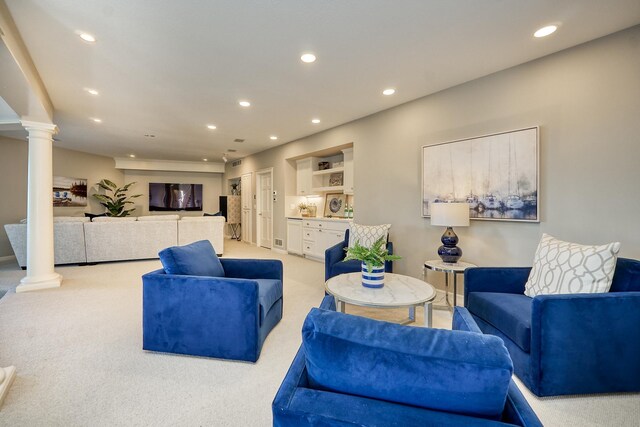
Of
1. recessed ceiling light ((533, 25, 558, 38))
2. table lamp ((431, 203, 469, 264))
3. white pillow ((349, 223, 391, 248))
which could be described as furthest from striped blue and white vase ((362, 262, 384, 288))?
recessed ceiling light ((533, 25, 558, 38))

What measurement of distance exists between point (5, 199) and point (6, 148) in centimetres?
103

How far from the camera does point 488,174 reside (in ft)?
10.2

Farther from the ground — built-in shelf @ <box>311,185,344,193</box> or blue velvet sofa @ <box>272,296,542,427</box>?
built-in shelf @ <box>311,185,344,193</box>

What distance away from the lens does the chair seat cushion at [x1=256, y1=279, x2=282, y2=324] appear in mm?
2218

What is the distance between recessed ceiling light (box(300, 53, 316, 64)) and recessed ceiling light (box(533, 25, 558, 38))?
72.3 inches

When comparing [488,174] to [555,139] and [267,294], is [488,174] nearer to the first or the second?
[555,139]

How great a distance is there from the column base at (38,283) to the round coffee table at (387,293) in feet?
12.9

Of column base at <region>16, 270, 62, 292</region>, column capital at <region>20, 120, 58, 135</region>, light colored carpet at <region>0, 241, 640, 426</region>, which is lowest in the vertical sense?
light colored carpet at <region>0, 241, 640, 426</region>

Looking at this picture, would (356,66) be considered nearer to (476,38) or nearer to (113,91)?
(476,38)

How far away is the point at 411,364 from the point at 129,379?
1.99m

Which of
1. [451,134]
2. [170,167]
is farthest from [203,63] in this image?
[170,167]

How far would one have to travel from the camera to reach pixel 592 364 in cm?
167

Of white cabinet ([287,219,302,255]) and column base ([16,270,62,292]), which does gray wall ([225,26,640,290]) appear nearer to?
white cabinet ([287,219,302,255])

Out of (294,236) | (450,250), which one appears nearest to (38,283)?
(294,236)
